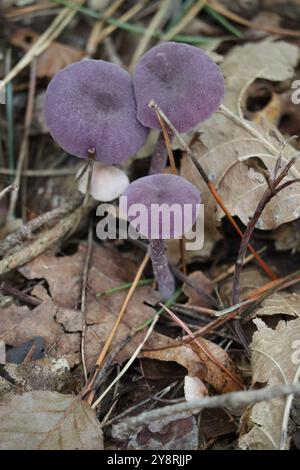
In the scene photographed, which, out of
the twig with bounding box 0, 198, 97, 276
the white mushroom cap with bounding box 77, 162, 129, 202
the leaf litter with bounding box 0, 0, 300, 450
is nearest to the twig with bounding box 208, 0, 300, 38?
the leaf litter with bounding box 0, 0, 300, 450

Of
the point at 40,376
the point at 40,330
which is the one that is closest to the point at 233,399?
the point at 40,376

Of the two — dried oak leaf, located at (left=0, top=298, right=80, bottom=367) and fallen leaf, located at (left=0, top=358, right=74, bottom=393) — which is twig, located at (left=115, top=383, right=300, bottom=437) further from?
dried oak leaf, located at (left=0, top=298, right=80, bottom=367)

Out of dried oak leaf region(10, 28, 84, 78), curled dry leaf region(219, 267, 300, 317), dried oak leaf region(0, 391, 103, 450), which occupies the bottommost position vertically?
dried oak leaf region(0, 391, 103, 450)

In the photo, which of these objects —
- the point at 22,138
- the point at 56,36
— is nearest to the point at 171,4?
the point at 56,36

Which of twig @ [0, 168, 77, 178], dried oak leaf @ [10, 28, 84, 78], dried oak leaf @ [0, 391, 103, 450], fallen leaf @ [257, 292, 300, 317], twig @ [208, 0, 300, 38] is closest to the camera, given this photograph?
dried oak leaf @ [0, 391, 103, 450]

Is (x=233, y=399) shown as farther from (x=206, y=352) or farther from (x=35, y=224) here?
(x=35, y=224)

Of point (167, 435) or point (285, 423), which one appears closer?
point (285, 423)
